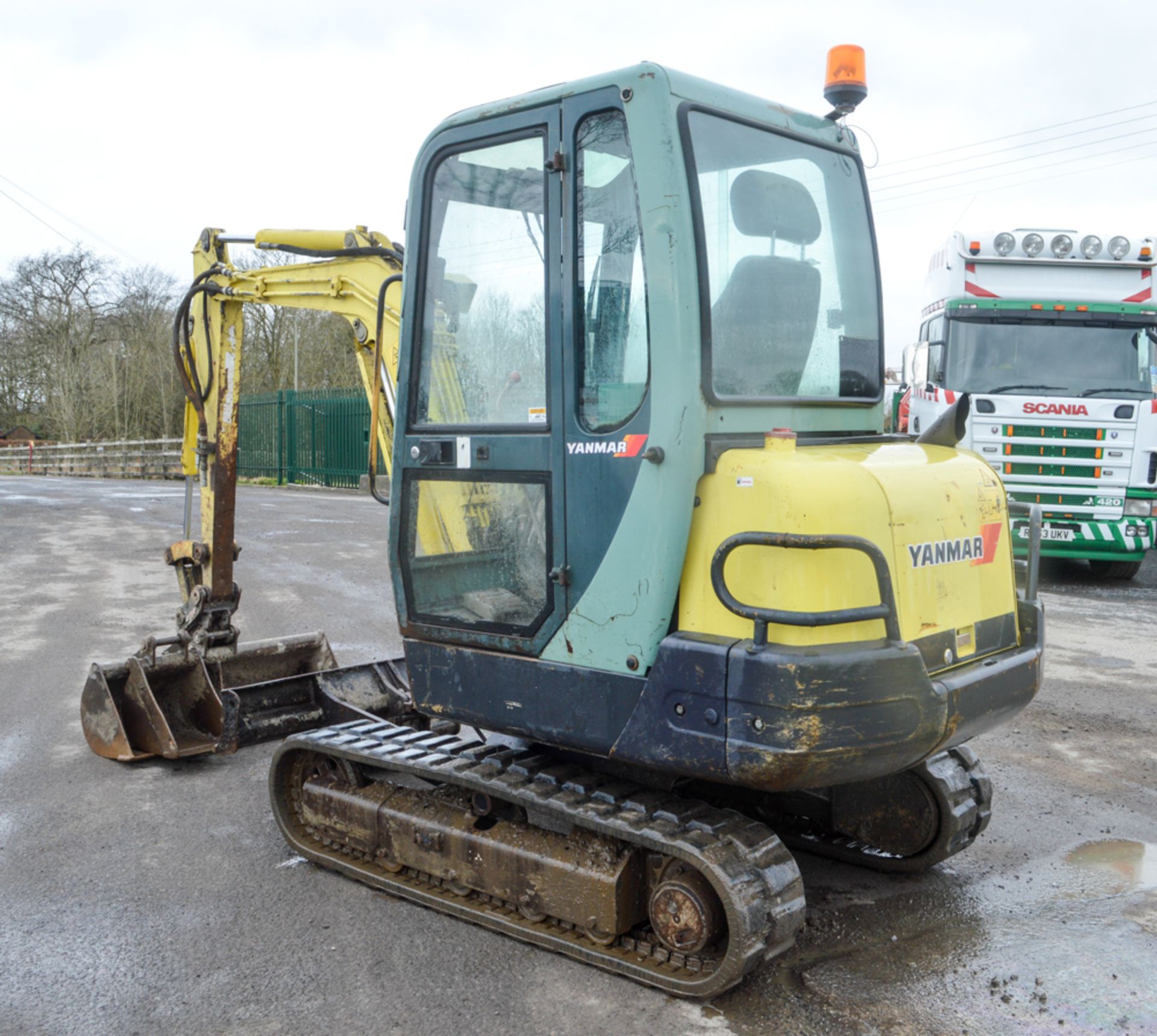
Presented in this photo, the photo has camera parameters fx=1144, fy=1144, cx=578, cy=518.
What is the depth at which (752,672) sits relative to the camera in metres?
3.28

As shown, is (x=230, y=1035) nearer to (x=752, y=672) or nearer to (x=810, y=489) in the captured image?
(x=752, y=672)

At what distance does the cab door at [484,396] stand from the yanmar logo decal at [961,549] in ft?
3.72

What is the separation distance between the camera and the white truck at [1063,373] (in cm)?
1166

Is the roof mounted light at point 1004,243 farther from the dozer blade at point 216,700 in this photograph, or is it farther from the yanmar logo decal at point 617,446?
the yanmar logo decal at point 617,446

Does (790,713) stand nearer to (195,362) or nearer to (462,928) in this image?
(462,928)

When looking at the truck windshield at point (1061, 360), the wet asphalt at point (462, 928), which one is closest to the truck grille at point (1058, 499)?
the truck windshield at point (1061, 360)

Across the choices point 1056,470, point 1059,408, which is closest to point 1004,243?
point 1059,408

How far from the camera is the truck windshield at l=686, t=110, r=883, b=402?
362 centimetres

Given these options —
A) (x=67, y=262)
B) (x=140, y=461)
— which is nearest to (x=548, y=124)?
(x=140, y=461)

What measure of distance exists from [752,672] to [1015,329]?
32.1 ft

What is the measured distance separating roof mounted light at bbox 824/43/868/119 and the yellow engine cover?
1.33 metres

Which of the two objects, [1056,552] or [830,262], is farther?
[1056,552]

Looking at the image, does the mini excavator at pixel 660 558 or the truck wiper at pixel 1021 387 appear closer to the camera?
the mini excavator at pixel 660 558

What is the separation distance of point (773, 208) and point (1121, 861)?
3.03 m
